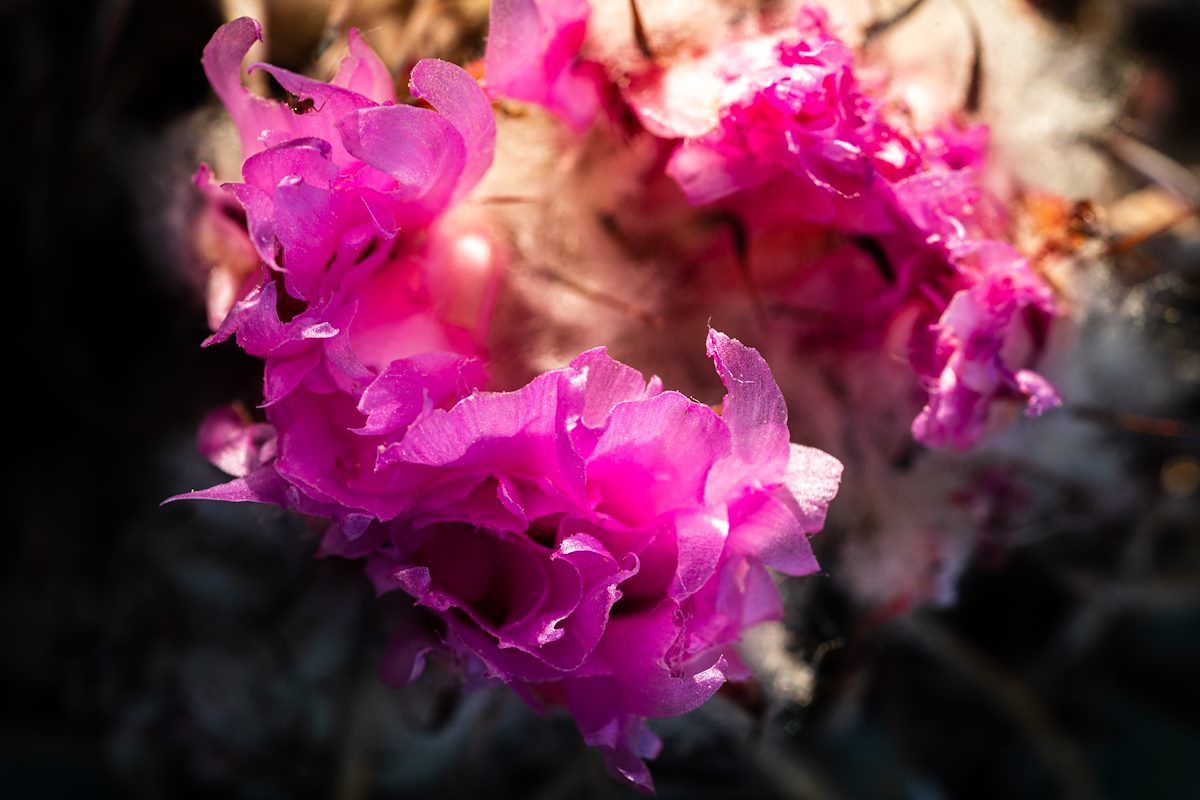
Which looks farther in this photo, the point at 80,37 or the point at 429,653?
the point at 80,37

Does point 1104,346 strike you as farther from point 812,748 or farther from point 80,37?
point 80,37

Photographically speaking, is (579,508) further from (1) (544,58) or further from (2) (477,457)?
(1) (544,58)

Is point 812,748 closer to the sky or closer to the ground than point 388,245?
closer to the ground

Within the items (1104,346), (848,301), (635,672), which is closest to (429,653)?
(635,672)

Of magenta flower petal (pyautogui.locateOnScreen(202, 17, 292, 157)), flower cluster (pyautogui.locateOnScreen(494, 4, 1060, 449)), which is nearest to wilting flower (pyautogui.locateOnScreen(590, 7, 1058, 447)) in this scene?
flower cluster (pyautogui.locateOnScreen(494, 4, 1060, 449))

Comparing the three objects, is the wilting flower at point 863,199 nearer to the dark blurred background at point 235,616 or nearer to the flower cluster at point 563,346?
the flower cluster at point 563,346

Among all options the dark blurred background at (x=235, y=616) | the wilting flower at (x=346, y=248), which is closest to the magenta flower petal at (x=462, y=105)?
the wilting flower at (x=346, y=248)

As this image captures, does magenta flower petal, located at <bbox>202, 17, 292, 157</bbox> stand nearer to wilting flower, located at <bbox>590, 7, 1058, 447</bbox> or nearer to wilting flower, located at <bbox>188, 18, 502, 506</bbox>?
wilting flower, located at <bbox>188, 18, 502, 506</bbox>
